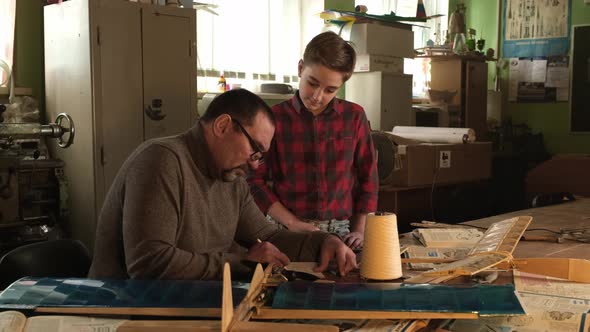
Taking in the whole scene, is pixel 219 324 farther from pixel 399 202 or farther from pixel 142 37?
pixel 399 202

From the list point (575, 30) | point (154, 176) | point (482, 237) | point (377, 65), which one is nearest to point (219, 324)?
point (154, 176)

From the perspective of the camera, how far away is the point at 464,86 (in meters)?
5.84

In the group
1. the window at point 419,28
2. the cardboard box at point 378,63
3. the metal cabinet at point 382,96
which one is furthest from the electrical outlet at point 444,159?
the window at point 419,28

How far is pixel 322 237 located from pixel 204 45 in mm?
2735

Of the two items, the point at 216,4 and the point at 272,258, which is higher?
the point at 216,4

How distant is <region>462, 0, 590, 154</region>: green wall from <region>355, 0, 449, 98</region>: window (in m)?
0.27

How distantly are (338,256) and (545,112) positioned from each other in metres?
5.57

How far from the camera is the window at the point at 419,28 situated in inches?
231

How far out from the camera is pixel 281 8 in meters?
4.93

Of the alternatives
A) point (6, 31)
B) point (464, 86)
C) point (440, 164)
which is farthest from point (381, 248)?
point (464, 86)

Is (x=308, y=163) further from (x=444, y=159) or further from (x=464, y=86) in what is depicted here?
(x=464, y=86)

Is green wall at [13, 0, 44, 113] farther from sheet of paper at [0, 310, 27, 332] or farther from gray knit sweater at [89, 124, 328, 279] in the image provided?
sheet of paper at [0, 310, 27, 332]

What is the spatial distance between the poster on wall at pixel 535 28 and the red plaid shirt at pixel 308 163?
16.6ft

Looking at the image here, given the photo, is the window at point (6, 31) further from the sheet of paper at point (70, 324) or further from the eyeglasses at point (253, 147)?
the sheet of paper at point (70, 324)
